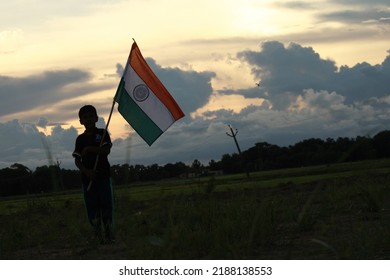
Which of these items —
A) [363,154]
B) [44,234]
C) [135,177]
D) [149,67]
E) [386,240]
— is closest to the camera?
[363,154]

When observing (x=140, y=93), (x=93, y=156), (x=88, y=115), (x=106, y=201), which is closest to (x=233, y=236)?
(x=106, y=201)

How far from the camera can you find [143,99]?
8.61m

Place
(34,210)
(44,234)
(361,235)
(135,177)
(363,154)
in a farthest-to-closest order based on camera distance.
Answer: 1. (34,210)
2. (44,234)
3. (135,177)
4. (361,235)
5. (363,154)

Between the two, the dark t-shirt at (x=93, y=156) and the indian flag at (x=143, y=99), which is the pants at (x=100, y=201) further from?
the indian flag at (x=143, y=99)

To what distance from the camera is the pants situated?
24.8 feet

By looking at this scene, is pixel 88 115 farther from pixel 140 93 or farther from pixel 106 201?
pixel 140 93

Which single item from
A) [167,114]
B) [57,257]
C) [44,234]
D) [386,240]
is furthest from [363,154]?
[44,234]

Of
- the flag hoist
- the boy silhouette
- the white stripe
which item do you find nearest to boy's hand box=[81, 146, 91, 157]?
the boy silhouette

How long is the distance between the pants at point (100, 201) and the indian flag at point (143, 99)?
116 cm

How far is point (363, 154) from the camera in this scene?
4965mm

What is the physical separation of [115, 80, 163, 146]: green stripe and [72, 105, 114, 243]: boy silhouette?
875 millimetres

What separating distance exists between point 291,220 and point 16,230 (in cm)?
365

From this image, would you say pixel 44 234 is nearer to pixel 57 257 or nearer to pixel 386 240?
pixel 57 257

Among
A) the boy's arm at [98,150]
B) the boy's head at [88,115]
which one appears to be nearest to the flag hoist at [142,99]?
the boy's head at [88,115]
